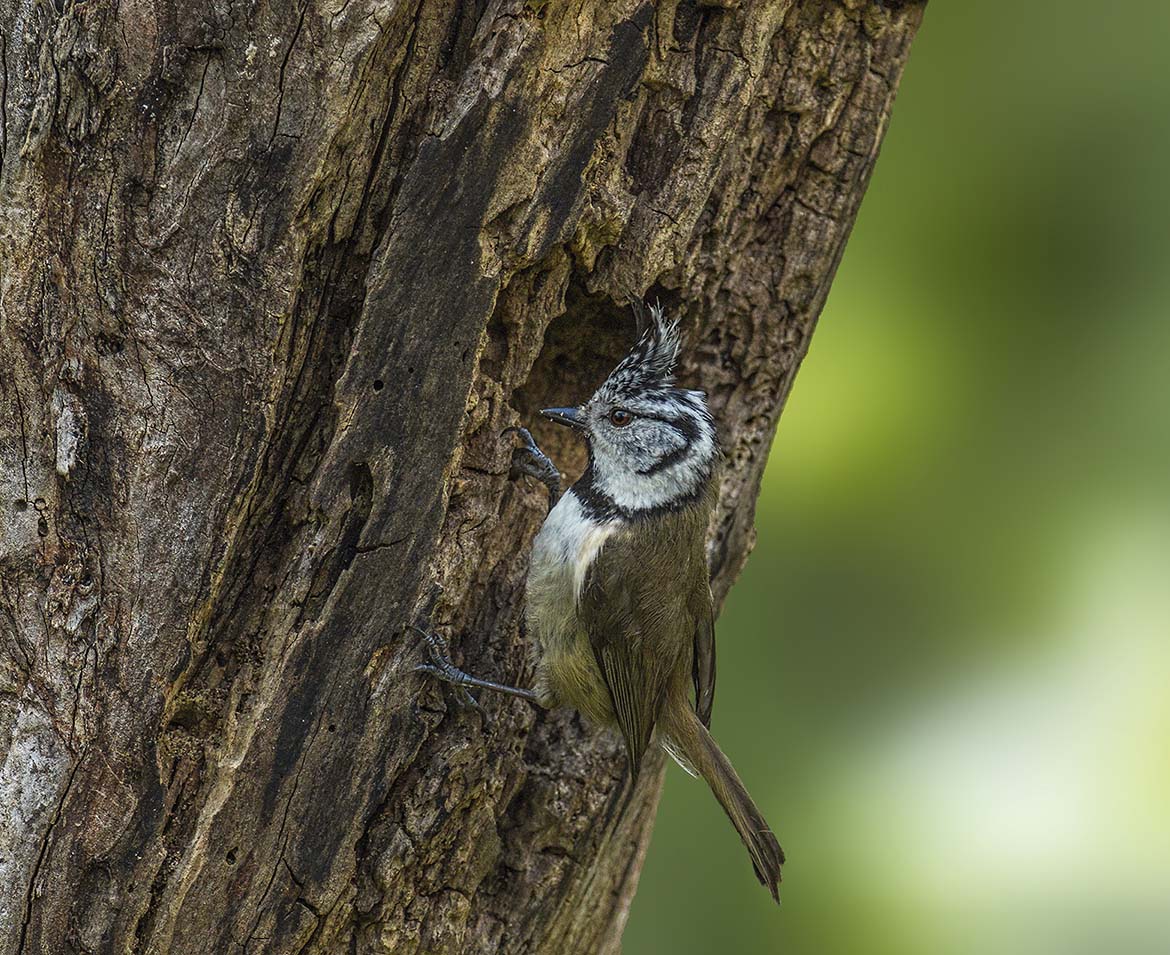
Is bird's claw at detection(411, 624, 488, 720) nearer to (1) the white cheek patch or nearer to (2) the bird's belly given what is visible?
(2) the bird's belly

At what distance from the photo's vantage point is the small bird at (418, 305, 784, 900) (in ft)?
8.41

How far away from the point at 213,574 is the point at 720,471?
51.7 inches

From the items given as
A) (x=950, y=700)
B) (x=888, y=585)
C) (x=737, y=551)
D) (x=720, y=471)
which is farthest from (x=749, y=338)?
(x=950, y=700)

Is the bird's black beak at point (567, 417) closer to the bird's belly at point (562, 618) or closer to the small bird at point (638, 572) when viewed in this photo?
the small bird at point (638, 572)

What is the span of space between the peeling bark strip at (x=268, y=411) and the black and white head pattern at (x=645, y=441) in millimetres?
324

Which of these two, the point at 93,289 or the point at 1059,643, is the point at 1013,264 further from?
the point at 93,289

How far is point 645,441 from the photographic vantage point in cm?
270

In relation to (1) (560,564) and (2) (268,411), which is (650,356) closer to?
(1) (560,564)

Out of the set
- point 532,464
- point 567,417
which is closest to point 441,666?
point 532,464

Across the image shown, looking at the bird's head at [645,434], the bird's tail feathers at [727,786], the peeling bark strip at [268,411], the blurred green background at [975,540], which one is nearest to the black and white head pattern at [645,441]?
the bird's head at [645,434]

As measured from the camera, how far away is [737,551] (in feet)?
9.53

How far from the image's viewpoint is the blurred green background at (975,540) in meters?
3.39

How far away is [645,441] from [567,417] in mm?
217

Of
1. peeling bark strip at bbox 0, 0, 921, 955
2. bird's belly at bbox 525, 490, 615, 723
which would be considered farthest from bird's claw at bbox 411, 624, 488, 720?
bird's belly at bbox 525, 490, 615, 723
